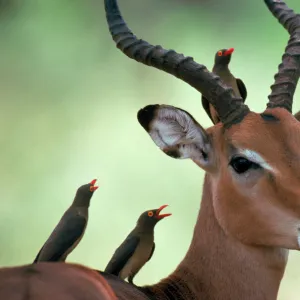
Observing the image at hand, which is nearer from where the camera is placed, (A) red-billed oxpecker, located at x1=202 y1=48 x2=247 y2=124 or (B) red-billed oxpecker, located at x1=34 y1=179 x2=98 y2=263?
(B) red-billed oxpecker, located at x1=34 y1=179 x2=98 y2=263

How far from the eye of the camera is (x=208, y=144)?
5.76ft

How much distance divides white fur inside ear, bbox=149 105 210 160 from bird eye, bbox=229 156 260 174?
4.2 inches

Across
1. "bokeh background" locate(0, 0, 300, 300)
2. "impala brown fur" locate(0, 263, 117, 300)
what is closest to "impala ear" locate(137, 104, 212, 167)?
"impala brown fur" locate(0, 263, 117, 300)


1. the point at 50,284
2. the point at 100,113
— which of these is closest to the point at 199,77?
the point at 50,284

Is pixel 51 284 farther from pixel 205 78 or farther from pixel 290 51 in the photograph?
pixel 290 51

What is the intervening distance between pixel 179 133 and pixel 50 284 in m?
0.66

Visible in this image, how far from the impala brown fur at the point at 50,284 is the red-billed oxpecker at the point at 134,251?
0.55m

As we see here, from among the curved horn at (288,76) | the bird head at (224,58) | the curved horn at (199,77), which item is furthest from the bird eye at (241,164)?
the bird head at (224,58)

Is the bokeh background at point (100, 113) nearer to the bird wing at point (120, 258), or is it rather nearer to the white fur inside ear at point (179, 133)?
the bird wing at point (120, 258)

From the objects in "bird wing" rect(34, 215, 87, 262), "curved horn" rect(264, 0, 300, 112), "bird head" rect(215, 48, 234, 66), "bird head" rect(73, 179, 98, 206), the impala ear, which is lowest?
"bird wing" rect(34, 215, 87, 262)

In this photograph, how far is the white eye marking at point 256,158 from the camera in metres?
1.61

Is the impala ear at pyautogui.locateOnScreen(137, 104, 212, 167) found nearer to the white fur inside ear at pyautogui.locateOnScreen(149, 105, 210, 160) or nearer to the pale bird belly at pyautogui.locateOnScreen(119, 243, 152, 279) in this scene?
the white fur inside ear at pyautogui.locateOnScreen(149, 105, 210, 160)

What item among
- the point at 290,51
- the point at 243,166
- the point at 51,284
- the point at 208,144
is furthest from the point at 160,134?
the point at 51,284

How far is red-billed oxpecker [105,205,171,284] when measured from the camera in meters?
1.87
